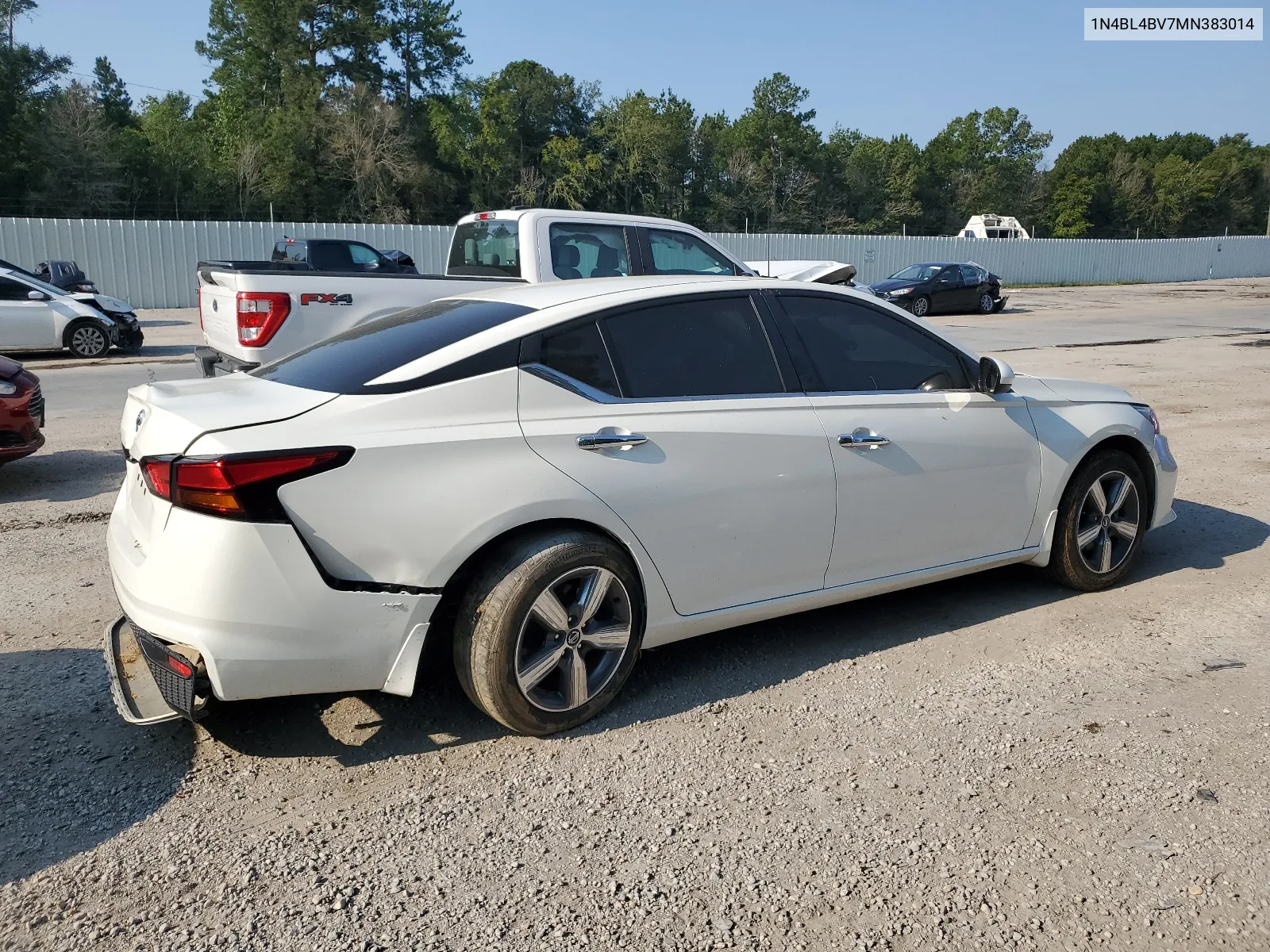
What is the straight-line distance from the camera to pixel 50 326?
15859 mm

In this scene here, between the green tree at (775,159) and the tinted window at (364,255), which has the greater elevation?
the green tree at (775,159)

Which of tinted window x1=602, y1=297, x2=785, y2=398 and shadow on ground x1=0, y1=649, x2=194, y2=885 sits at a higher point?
tinted window x1=602, y1=297, x2=785, y2=398

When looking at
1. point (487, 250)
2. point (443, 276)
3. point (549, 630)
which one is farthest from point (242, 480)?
point (487, 250)

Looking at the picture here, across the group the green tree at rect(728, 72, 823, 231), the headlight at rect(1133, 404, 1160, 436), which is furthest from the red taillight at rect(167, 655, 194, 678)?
the green tree at rect(728, 72, 823, 231)

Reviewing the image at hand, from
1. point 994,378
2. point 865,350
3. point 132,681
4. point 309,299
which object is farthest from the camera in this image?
point 309,299

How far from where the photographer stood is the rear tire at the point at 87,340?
1608 centimetres

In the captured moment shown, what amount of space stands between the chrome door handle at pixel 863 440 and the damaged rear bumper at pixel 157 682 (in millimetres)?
2536

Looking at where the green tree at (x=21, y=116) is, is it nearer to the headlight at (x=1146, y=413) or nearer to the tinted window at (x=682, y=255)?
the tinted window at (x=682, y=255)

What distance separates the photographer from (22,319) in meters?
15.6

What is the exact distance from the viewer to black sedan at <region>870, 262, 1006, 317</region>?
2777 cm

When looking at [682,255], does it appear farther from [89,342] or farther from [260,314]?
[89,342]

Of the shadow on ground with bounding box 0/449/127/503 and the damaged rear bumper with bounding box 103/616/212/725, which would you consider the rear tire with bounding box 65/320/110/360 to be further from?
the damaged rear bumper with bounding box 103/616/212/725

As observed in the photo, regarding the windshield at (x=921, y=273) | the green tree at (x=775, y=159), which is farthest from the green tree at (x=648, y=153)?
the windshield at (x=921, y=273)

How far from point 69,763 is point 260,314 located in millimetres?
5288
